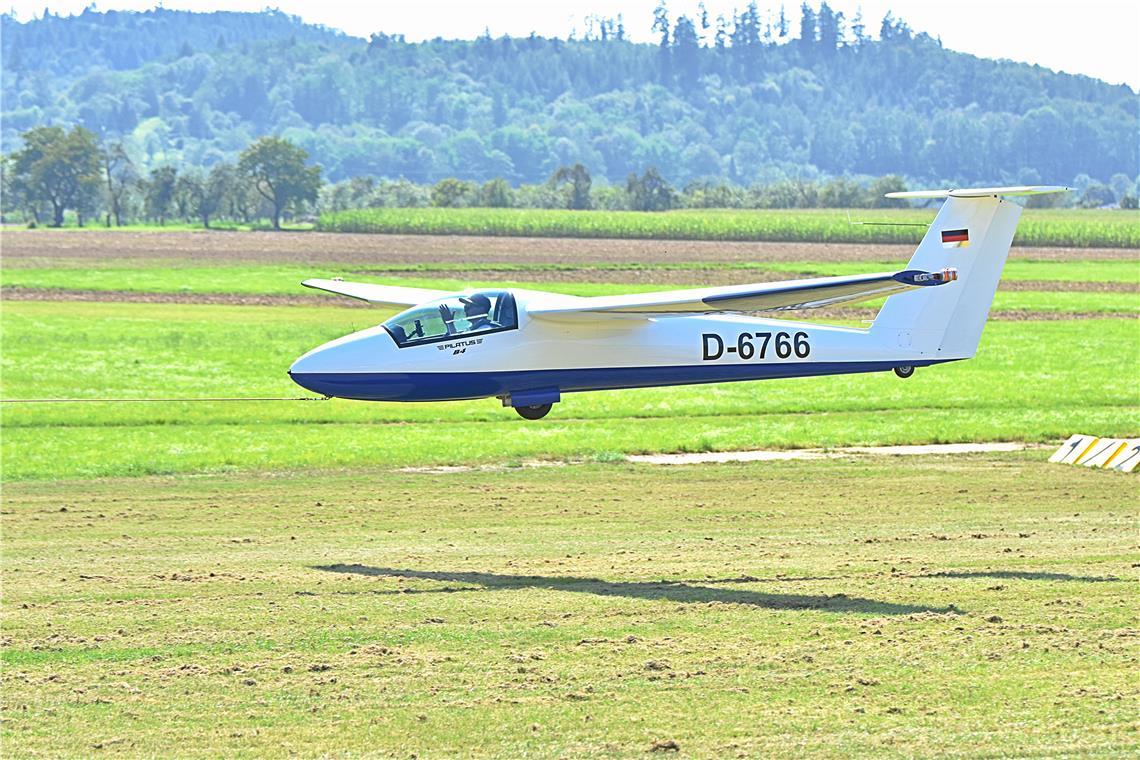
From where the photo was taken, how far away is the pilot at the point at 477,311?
2164 centimetres

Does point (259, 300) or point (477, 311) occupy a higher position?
point (477, 311)

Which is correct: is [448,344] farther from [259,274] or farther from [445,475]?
[259,274]

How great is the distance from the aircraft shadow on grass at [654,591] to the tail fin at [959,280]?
4.70 meters

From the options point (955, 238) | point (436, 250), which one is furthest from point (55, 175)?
point (955, 238)

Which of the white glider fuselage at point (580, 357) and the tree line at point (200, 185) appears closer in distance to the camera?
the white glider fuselage at point (580, 357)

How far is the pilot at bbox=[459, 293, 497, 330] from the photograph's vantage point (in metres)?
21.6

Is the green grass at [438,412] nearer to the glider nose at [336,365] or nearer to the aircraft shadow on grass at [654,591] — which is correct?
the aircraft shadow on grass at [654,591]

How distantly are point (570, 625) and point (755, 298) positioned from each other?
4.91 meters

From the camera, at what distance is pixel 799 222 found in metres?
132

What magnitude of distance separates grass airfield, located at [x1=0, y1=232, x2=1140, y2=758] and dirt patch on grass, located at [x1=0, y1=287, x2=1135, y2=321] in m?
18.9

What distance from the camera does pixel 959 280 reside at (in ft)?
75.4

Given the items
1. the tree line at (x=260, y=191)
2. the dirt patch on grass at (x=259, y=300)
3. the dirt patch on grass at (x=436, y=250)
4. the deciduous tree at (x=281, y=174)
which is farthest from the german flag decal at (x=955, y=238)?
the deciduous tree at (x=281, y=174)

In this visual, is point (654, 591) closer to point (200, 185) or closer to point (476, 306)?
→ point (476, 306)

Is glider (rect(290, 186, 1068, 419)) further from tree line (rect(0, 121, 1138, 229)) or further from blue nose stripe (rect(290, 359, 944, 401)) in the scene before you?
tree line (rect(0, 121, 1138, 229))
